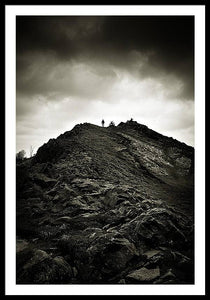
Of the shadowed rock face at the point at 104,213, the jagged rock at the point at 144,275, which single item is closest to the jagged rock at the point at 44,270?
the shadowed rock face at the point at 104,213

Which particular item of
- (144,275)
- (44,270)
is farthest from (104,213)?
(44,270)

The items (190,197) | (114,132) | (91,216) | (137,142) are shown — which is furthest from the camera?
(114,132)

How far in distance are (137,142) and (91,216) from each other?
46.2ft

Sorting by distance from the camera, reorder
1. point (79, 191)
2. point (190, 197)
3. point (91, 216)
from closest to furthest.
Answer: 1. point (91, 216)
2. point (79, 191)
3. point (190, 197)

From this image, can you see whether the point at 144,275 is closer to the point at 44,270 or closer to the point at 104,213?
the point at 44,270

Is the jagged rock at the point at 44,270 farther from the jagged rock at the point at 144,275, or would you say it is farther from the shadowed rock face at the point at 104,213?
the jagged rock at the point at 144,275

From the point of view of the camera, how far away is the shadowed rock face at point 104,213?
8781 mm

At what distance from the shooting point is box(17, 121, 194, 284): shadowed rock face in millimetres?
8781

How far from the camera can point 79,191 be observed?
15.5m

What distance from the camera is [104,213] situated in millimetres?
13195

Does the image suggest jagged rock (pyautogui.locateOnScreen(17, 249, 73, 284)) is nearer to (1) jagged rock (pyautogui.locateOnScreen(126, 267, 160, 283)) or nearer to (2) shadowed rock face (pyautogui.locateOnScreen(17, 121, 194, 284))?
(2) shadowed rock face (pyautogui.locateOnScreen(17, 121, 194, 284))
